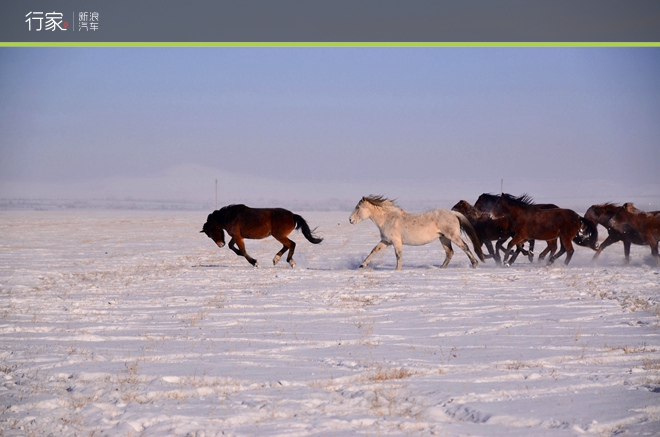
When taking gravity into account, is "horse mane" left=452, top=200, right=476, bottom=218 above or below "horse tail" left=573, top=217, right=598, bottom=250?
above

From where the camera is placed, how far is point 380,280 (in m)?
11.0

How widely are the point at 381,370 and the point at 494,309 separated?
11.2ft

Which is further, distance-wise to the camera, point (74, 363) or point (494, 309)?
point (494, 309)

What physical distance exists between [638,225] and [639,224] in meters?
0.04

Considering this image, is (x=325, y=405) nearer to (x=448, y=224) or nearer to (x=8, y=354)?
(x=8, y=354)

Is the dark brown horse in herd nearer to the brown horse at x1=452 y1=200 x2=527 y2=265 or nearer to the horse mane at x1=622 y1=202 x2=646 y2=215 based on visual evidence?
the horse mane at x1=622 y1=202 x2=646 y2=215

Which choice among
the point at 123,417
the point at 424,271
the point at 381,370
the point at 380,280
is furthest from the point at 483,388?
the point at 424,271

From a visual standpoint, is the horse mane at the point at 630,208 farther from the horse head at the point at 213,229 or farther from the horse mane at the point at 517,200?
the horse head at the point at 213,229

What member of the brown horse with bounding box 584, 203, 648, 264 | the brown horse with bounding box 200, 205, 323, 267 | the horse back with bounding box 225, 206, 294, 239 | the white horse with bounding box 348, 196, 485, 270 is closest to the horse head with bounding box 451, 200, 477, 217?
the white horse with bounding box 348, 196, 485, 270

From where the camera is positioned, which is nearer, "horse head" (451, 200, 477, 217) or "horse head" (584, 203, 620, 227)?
"horse head" (451, 200, 477, 217)

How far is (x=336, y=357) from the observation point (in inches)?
234

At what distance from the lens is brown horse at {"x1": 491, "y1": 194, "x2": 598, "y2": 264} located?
46.9 feet

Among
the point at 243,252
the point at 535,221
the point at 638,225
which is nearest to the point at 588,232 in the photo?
the point at 638,225

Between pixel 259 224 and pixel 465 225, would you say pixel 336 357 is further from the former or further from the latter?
pixel 259 224
